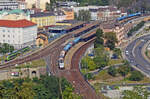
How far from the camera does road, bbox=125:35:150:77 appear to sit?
974 inches

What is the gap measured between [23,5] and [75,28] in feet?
43.5

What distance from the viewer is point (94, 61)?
79.5ft

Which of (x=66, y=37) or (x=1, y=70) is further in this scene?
Answer: (x=66, y=37)

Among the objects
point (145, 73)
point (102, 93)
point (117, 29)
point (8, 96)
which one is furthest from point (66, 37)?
point (8, 96)

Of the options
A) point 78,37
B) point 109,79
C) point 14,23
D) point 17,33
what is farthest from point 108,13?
point 109,79

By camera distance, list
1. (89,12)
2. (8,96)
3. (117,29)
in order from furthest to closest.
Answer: (89,12) < (117,29) < (8,96)

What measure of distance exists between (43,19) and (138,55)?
1422 centimetres

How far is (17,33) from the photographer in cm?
2914

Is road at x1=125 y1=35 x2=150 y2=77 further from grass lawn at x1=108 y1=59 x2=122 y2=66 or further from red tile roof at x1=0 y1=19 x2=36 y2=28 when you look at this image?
red tile roof at x1=0 y1=19 x2=36 y2=28

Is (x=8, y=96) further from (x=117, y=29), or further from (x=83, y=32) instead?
(x=83, y=32)

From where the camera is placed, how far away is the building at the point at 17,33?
2908 centimetres

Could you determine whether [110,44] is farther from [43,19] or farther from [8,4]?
[8,4]

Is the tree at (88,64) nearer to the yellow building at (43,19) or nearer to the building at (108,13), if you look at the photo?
the yellow building at (43,19)

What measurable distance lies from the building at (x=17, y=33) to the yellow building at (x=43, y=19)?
591cm
